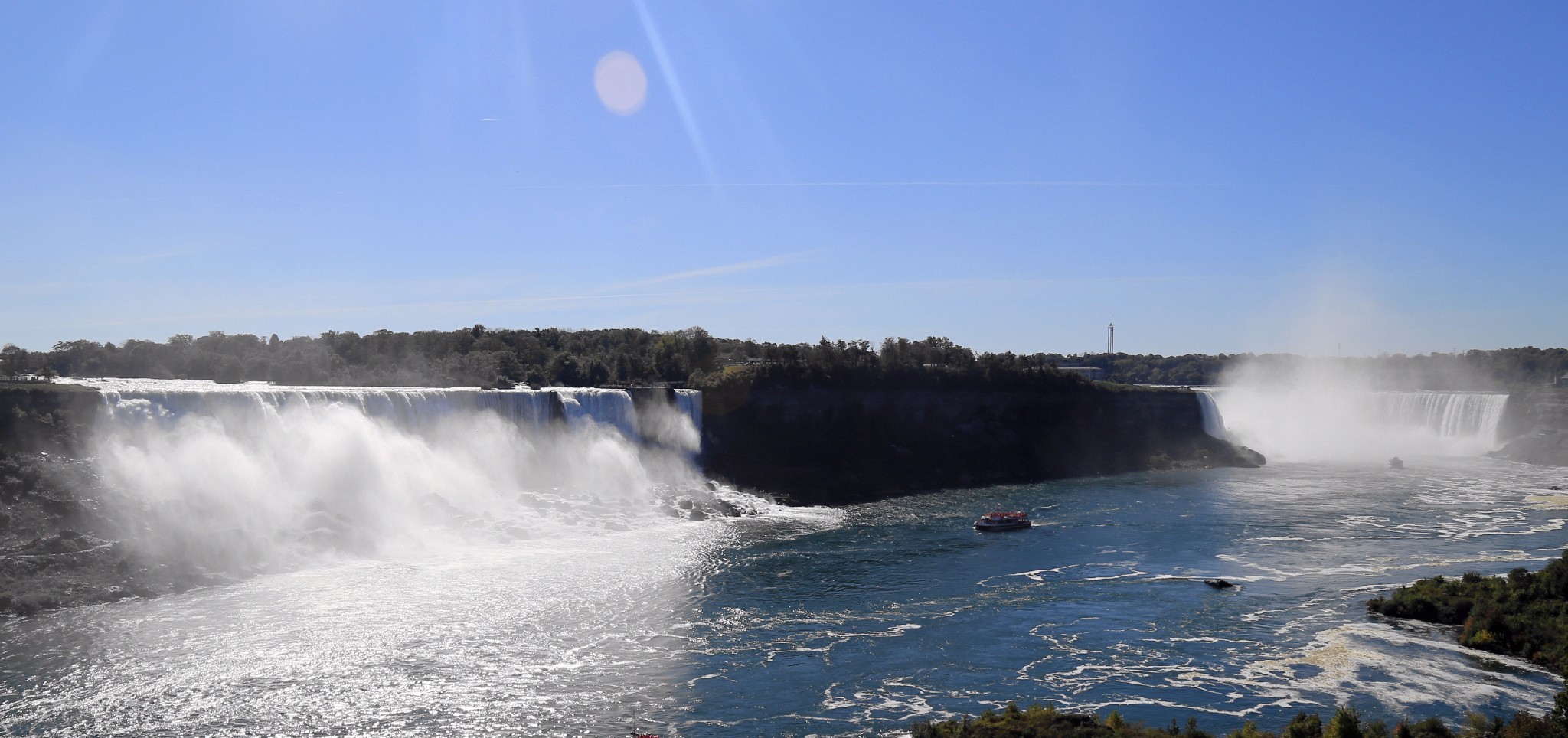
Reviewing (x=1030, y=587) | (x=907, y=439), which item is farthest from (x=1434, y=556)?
(x=907, y=439)

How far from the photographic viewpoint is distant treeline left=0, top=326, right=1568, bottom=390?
222 ft

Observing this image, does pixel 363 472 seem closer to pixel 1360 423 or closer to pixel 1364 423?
pixel 1360 423

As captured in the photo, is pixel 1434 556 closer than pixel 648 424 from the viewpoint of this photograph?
Yes

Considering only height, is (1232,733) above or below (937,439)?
below

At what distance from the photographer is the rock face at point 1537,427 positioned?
78812 mm

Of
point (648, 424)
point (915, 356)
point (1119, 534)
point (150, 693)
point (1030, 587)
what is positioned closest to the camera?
point (150, 693)

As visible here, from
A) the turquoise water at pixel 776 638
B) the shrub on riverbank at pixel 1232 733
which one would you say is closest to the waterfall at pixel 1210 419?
the turquoise water at pixel 776 638

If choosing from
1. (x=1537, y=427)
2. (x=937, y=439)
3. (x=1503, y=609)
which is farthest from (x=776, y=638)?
A: (x=1537, y=427)

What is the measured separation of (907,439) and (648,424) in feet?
70.0

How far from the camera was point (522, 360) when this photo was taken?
274 feet

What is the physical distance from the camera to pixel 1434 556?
132ft

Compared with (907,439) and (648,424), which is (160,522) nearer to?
(648,424)

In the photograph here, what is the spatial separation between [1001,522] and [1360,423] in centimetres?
6655

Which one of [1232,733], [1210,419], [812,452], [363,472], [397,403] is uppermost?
[397,403]
